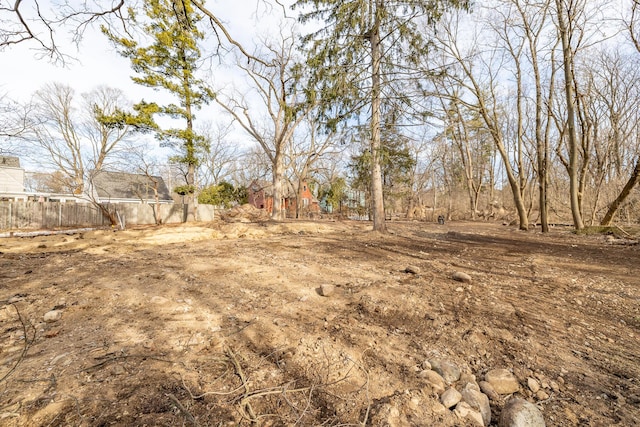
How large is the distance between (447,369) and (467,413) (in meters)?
0.35

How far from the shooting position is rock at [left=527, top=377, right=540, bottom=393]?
1.59 metres

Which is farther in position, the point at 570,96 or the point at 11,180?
the point at 11,180

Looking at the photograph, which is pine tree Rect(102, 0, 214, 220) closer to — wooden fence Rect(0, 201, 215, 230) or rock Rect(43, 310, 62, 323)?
wooden fence Rect(0, 201, 215, 230)

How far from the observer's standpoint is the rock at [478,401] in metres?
1.41

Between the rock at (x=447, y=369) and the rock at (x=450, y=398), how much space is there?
14cm

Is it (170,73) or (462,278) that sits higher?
(170,73)

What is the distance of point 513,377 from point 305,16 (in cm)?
1118

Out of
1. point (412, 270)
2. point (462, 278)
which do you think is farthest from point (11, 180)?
point (462, 278)

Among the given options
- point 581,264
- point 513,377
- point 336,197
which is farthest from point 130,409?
point 336,197

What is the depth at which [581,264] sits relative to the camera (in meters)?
4.67

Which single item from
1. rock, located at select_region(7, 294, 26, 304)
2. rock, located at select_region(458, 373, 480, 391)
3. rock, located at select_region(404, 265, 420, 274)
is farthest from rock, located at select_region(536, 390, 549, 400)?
rock, located at select_region(7, 294, 26, 304)

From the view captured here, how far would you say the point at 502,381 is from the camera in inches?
64.9

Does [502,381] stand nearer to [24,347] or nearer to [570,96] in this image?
[24,347]

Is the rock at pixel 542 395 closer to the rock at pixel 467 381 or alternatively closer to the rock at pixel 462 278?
the rock at pixel 467 381
